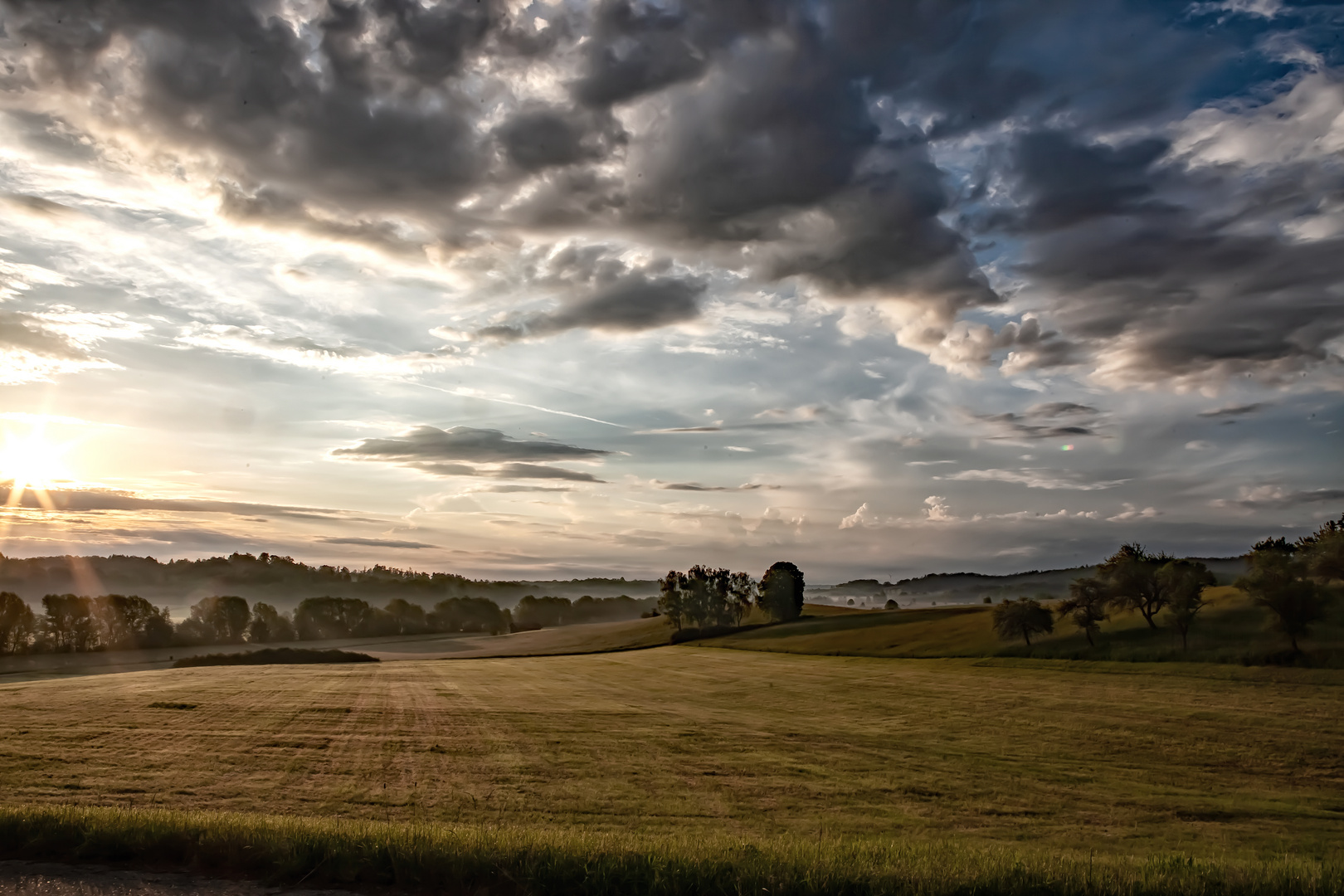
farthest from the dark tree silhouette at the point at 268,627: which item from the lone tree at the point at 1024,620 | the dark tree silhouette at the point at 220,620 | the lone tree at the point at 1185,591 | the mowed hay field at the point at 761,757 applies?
the lone tree at the point at 1185,591

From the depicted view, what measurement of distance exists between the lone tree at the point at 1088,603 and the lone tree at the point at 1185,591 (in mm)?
5078

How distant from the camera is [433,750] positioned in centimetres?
3014

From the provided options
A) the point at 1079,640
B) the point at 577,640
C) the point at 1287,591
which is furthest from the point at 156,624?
the point at 1287,591

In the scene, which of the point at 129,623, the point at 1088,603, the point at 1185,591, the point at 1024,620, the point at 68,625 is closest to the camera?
the point at 1185,591

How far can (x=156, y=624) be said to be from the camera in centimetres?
14100

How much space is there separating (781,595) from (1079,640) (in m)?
84.2

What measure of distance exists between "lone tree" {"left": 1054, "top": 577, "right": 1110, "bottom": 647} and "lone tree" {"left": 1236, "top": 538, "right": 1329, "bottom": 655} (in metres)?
10.8

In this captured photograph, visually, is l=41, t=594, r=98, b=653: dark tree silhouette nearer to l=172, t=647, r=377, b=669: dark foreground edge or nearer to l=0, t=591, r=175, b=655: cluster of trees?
l=0, t=591, r=175, b=655: cluster of trees

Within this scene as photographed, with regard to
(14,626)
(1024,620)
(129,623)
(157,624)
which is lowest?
(157,624)

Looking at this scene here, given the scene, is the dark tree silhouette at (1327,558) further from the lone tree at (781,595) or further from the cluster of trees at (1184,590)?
the lone tree at (781,595)

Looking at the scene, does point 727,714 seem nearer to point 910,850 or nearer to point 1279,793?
point 1279,793

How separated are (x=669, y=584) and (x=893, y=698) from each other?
9957 centimetres

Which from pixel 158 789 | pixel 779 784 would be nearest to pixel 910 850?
pixel 779 784

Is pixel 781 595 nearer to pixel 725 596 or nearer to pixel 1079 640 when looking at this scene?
pixel 725 596
